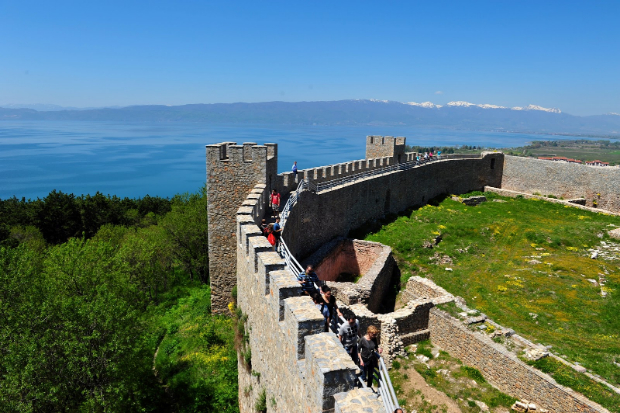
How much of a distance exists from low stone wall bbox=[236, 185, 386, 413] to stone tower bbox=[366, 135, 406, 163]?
16.6m

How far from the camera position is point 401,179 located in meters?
21.9

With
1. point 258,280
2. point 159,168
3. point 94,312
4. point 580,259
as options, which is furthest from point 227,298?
point 159,168

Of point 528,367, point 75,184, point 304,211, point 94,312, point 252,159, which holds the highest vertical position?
point 252,159

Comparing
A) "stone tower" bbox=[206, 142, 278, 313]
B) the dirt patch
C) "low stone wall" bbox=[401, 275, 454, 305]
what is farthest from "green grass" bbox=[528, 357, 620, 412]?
Answer: "stone tower" bbox=[206, 142, 278, 313]

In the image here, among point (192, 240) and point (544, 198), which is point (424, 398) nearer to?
point (192, 240)

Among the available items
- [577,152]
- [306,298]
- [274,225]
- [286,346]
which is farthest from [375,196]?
[577,152]

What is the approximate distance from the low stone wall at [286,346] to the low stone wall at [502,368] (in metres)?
6.57

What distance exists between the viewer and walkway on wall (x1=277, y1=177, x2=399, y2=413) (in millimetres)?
3815

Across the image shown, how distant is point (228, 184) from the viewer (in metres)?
11.5

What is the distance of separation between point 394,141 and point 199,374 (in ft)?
54.3

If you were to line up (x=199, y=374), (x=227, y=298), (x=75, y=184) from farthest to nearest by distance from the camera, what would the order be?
(x=75, y=184), (x=227, y=298), (x=199, y=374)

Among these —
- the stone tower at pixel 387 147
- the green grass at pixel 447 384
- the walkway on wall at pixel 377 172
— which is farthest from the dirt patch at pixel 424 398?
the stone tower at pixel 387 147

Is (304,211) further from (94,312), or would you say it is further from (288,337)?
(288,337)

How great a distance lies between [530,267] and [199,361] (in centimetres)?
1280
